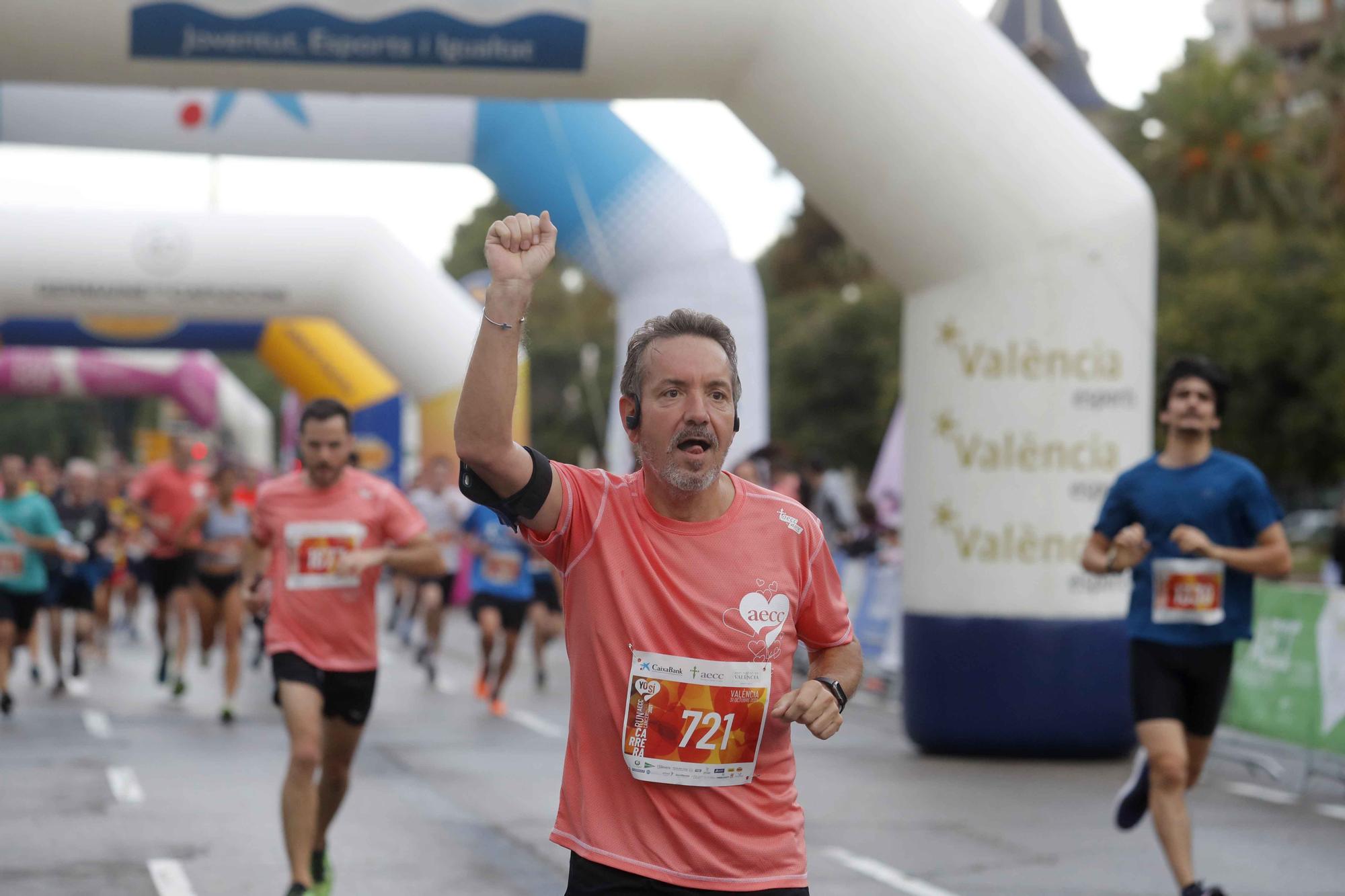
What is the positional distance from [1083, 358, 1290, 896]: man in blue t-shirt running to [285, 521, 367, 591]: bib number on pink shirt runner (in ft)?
9.02

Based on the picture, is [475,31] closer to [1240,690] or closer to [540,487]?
[1240,690]

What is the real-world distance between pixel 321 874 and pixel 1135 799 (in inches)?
119

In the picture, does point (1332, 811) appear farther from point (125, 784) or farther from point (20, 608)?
point (20, 608)

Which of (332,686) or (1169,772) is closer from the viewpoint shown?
(1169,772)

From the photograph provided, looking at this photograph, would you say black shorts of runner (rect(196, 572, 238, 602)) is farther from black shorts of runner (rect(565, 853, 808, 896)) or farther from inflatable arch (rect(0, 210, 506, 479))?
black shorts of runner (rect(565, 853, 808, 896))

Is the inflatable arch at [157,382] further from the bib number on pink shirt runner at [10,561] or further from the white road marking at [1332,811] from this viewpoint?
the white road marking at [1332,811]

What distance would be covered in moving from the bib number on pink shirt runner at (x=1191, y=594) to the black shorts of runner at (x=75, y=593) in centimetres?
1076

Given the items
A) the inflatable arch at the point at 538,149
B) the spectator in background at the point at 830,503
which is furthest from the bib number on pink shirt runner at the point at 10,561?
the spectator in background at the point at 830,503

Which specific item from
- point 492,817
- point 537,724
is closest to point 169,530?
point 537,724

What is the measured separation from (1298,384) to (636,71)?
33.2 m

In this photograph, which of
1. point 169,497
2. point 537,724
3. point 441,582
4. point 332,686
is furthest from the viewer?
point 441,582

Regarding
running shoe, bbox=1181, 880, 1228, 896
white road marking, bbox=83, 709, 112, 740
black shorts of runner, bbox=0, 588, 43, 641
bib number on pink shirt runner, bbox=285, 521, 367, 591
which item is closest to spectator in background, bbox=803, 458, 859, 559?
white road marking, bbox=83, 709, 112, 740

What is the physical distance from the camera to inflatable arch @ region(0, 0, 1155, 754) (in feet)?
31.6

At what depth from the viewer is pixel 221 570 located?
45.3ft
